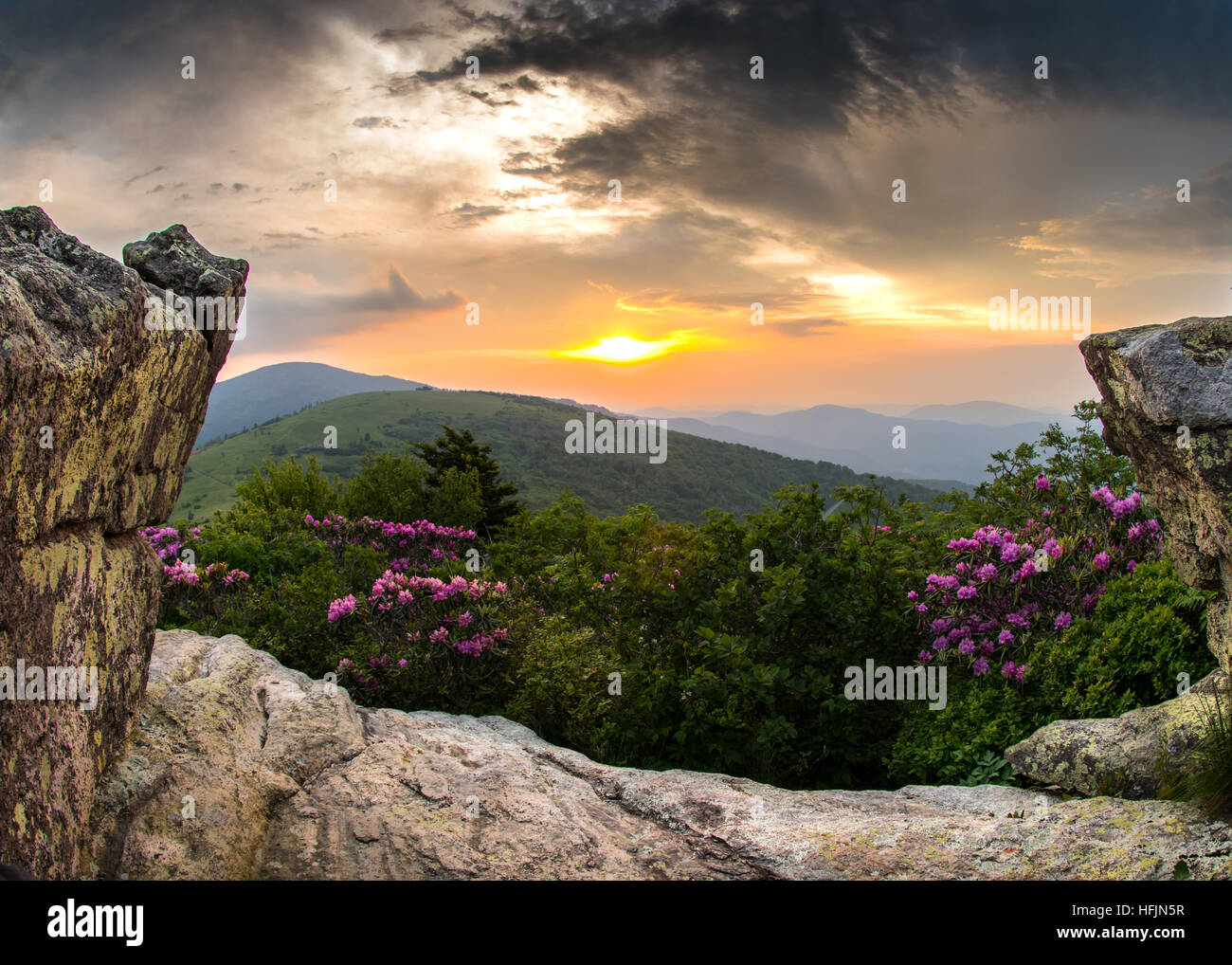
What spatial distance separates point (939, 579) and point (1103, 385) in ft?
6.97

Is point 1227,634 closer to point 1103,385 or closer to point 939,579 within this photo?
point 1103,385

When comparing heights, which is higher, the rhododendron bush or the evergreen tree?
the evergreen tree

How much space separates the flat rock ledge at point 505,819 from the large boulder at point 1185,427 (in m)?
1.36

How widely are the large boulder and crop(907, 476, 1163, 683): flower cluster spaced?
1.50m

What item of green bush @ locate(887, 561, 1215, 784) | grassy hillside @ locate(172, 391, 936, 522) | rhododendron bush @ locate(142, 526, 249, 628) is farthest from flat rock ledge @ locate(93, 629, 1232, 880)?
grassy hillside @ locate(172, 391, 936, 522)

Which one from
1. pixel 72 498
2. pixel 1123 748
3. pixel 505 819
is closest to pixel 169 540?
pixel 72 498

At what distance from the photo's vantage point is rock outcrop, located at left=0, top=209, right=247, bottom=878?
9.27 ft

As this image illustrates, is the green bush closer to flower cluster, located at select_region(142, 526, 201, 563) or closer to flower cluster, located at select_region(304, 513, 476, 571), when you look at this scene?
flower cluster, located at select_region(304, 513, 476, 571)

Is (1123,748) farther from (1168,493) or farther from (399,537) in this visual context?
(399,537)

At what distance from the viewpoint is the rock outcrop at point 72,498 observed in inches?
111

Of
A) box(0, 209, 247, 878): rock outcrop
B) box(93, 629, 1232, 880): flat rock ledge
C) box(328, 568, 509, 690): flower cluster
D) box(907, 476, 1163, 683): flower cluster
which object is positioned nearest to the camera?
box(0, 209, 247, 878): rock outcrop

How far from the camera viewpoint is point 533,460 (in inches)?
4975

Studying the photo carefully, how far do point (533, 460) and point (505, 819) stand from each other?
405 feet

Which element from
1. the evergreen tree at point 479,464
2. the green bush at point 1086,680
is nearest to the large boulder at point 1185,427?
the green bush at point 1086,680
